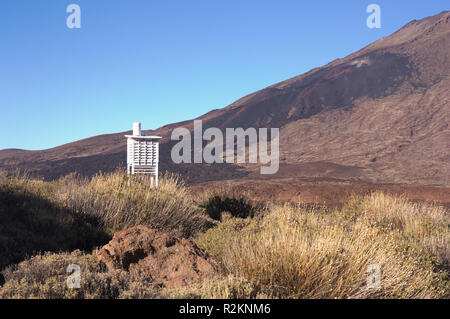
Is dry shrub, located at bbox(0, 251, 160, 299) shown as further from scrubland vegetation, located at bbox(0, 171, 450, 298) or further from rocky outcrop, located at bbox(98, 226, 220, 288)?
rocky outcrop, located at bbox(98, 226, 220, 288)

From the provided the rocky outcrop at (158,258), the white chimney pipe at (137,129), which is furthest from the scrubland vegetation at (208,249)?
the white chimney pipe at (137,129)

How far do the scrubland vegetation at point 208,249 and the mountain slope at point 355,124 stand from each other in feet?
72.0

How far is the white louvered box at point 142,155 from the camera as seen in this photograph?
37.5 feet

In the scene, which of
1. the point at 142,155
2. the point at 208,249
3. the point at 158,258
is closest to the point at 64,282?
the point at 158,258

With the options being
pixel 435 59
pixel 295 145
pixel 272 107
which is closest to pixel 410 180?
pixel 295 145

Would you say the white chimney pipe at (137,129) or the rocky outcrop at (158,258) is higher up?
Result: the white chimney pipe at (137,129)

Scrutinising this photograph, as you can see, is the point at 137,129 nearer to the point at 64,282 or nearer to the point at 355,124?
the point at 64,282

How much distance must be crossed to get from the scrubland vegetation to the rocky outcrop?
7.4 inches
